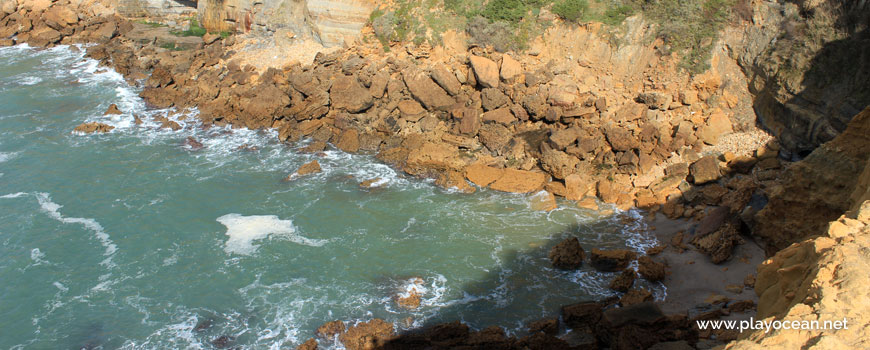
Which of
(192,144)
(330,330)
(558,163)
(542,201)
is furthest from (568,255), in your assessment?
(192,144)

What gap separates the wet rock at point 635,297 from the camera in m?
18.0

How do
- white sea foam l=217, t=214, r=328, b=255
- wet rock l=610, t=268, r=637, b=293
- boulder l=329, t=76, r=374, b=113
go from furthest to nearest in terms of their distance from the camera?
Result: 1. boulder l=329, t=76, r=374, b=113
2. white sea foam l=217, t=214, r=328, b=255
3. wet rock l=610, t=268, r=637, b=293

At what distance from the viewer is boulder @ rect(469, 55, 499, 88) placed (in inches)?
1168

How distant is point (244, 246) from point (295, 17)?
20153mm

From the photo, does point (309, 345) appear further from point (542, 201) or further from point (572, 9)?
point (572, 9)

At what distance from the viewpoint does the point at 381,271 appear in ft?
67.2

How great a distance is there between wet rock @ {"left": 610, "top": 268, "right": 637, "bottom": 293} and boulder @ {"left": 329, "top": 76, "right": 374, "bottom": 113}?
1646cm

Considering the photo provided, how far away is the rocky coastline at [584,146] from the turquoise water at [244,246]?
108cm

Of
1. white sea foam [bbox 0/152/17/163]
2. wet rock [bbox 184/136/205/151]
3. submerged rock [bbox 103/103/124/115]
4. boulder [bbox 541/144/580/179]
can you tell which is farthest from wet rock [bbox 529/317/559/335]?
submerged rock [bbox 103/103/124/115]

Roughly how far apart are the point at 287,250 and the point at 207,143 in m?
11.2

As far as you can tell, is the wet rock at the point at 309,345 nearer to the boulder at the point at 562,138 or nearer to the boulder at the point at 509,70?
the boulder at the point at 562,138

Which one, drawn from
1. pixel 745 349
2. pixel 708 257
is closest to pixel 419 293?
pixel 708 257

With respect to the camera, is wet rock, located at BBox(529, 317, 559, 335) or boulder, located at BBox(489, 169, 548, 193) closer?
wet rock, located at BBox(529, 317, 559, 335)

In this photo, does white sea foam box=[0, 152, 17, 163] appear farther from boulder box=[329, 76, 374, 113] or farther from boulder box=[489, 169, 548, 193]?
boulder box=[489, 169, 548, 193]
